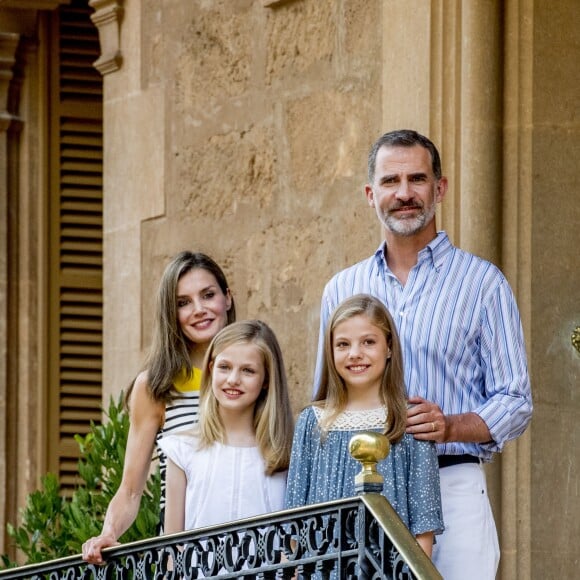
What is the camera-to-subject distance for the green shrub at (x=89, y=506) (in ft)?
26.8

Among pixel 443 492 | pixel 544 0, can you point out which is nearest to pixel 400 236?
pixel 443 492

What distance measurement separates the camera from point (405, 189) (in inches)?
247

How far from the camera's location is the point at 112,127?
995cm

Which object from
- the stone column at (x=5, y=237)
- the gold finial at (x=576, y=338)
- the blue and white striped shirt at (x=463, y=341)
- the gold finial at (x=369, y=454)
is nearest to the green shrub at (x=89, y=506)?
the gold finial at (x=576, y=338)

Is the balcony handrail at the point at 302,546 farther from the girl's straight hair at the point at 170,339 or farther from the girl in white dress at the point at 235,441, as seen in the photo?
the girl's straight hair at the point at 170,339

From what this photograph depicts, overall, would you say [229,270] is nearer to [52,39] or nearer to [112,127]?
[112,127]

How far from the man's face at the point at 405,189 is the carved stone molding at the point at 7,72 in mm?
5829

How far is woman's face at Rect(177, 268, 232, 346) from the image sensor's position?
686cm

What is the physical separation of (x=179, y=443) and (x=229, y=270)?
→ 2456 millimetres

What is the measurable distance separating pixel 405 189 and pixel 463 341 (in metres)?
0.48

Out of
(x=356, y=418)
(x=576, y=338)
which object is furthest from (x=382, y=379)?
(x=576, y=338)

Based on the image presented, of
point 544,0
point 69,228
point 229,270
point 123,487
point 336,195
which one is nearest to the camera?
point 123,487

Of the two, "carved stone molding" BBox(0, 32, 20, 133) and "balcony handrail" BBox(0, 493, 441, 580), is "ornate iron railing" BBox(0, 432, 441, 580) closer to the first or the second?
"balcony handrail" BBox(0, 493, 441, 580)

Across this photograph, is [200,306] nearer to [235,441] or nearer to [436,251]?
[235,441]
